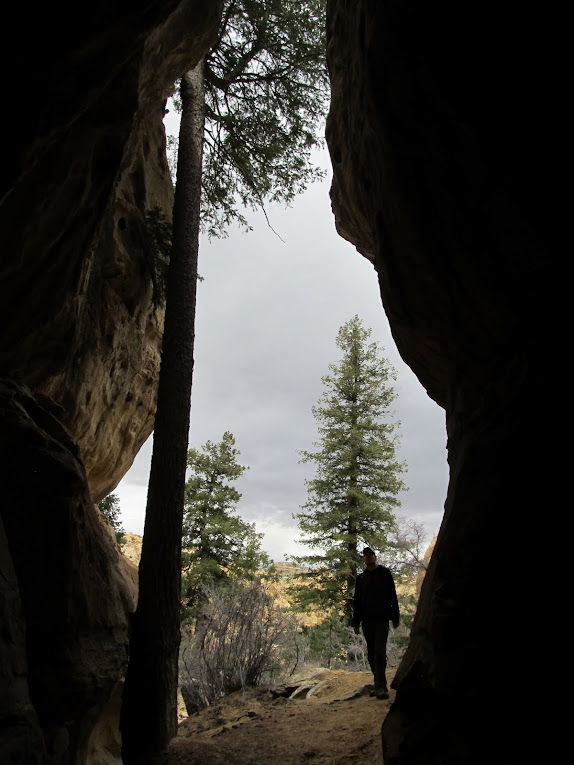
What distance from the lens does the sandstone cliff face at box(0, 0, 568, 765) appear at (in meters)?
3.48

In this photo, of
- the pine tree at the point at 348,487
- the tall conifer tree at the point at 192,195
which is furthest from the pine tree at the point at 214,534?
the tall conifer tree at the point at 192,195

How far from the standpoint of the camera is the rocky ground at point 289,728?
5.18 meters

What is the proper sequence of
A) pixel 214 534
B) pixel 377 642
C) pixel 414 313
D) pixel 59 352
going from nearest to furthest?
pixel 414 313 → pixel 59 352 → pixel 377 642 → pixel 214 534

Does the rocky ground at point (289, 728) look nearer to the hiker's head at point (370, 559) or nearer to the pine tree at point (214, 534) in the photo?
the hiker's head at point (370, 559)

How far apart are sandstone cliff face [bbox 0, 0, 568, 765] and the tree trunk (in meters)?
0.44

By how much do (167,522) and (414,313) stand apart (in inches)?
157

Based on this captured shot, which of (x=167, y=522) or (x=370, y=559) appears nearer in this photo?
(x=167, y=522)

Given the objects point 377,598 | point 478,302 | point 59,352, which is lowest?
point 377,598

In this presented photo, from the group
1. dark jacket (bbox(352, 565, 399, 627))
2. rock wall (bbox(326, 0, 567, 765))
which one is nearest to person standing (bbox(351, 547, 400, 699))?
dark jacket (bbox(352, 565, 399, 627))

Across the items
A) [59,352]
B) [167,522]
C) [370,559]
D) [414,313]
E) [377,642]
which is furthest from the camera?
[370,559]

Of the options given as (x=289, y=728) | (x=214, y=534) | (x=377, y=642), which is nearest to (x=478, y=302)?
(x=377, y=642)

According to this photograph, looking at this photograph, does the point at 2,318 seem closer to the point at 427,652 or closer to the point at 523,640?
the point at 427,652

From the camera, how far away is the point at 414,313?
206 inches

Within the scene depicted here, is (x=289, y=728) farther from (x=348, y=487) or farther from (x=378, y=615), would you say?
(x=348, y=487)
